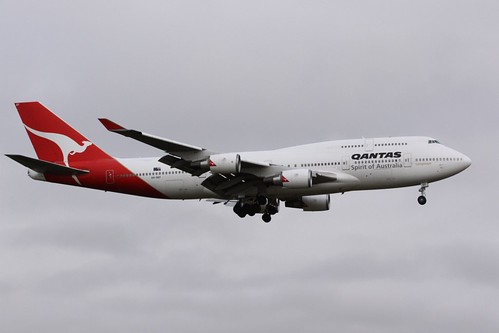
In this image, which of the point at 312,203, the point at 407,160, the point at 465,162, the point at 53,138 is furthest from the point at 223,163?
the point at 53,138

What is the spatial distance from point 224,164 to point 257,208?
6.90 metres

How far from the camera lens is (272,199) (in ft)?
218

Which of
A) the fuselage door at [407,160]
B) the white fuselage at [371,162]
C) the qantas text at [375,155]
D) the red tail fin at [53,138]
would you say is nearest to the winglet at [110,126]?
the white fuselage at [371,162]

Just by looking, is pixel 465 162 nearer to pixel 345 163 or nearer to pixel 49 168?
pixel 345 163

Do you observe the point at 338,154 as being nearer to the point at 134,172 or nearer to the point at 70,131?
the point at 134,172

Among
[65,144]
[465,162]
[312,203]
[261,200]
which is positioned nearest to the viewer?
[465,162]

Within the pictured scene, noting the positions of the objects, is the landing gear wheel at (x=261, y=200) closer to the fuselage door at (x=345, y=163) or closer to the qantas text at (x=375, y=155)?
the fuselage door at (x=345, y=163)

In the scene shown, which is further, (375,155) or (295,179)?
(375,155)

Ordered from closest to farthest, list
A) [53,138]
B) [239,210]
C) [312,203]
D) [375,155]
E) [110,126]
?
[110,126], [375,155], [239,210], [312,203], [53,138]

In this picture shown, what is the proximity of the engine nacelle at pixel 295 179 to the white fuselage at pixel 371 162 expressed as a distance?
93 cm

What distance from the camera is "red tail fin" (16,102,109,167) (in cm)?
6950

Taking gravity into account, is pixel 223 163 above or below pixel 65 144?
below

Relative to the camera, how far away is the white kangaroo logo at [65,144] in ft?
229

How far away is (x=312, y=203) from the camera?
70250 millimetres
